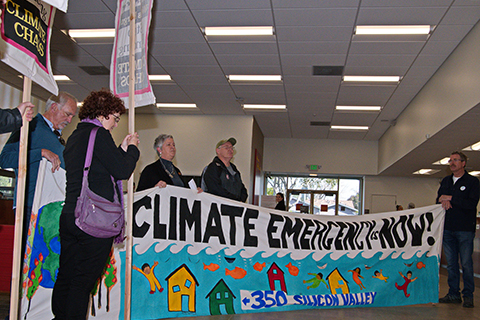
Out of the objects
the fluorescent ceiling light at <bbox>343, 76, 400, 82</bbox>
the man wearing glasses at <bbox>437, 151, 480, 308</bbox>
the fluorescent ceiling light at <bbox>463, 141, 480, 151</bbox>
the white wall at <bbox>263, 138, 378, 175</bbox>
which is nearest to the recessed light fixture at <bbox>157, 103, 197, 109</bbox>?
the fluorescent ceiling light at <bbox>343, 76, 400, 82</bbox>

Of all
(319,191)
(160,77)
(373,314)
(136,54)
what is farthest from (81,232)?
(319,191)

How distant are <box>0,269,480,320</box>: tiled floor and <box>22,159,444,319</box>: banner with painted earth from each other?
0.25ft

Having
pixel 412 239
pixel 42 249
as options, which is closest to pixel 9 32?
pixel 42 249

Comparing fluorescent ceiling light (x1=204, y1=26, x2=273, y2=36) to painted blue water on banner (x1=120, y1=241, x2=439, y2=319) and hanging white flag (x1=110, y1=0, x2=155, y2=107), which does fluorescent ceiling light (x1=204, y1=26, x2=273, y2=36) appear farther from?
painted blue water on banner (x1=120, y1=241, x2=439, y2=319)

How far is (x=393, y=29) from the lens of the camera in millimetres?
5359

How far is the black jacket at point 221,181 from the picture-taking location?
4.10 meters

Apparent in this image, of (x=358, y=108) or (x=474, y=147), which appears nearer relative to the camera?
(x=474, y=147)

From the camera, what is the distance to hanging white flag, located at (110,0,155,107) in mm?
2797

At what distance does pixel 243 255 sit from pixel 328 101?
19.4ft

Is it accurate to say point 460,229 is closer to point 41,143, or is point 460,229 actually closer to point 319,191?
point 41,143

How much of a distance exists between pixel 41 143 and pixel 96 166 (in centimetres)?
95

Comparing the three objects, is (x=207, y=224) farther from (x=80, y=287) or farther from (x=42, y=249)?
(x=80, y=287)

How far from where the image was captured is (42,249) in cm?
290

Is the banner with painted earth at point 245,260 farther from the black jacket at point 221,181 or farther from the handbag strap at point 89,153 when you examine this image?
the handbag strap at point 89,153
